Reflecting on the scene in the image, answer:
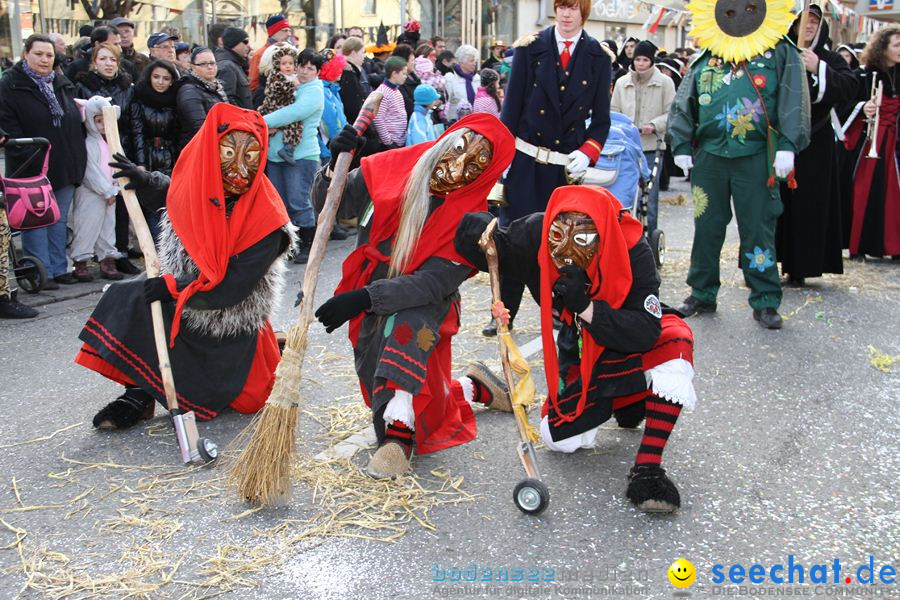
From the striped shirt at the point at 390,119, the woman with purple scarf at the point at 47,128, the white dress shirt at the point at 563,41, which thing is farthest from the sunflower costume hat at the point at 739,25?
the woman with purple scarf at the point at 47,128

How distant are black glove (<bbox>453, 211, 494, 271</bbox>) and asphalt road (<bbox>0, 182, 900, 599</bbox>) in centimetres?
89

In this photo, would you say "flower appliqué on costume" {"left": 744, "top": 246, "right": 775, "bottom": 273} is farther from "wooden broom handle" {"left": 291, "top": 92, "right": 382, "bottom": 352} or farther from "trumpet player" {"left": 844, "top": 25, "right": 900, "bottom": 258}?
"wooden broom handle" {"left": 291, "top": 92, "right": 382, "bottom": 352}

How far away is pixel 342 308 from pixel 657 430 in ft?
4.38

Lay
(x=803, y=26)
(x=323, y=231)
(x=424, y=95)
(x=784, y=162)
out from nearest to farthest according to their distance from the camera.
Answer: (x=323, y=231), (x=784, y=162), (x=803, y=26), (x=424, y=95)

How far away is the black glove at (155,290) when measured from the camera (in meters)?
3.93

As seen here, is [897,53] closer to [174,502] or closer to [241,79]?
[241,79]

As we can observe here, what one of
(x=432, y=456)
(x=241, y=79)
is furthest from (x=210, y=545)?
(x=241, y=79)

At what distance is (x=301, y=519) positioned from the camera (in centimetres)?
334

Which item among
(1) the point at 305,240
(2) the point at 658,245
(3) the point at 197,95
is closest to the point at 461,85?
(1) the point at 305,240

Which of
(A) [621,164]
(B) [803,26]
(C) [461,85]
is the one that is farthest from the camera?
(C) [461,85]

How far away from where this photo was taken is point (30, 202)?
20.5 ft

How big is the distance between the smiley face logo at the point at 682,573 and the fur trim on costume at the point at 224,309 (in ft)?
7.56

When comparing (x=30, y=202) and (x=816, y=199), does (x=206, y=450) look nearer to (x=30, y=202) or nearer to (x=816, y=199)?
(x=30, y=202)

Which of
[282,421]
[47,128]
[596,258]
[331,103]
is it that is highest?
[331,103]
